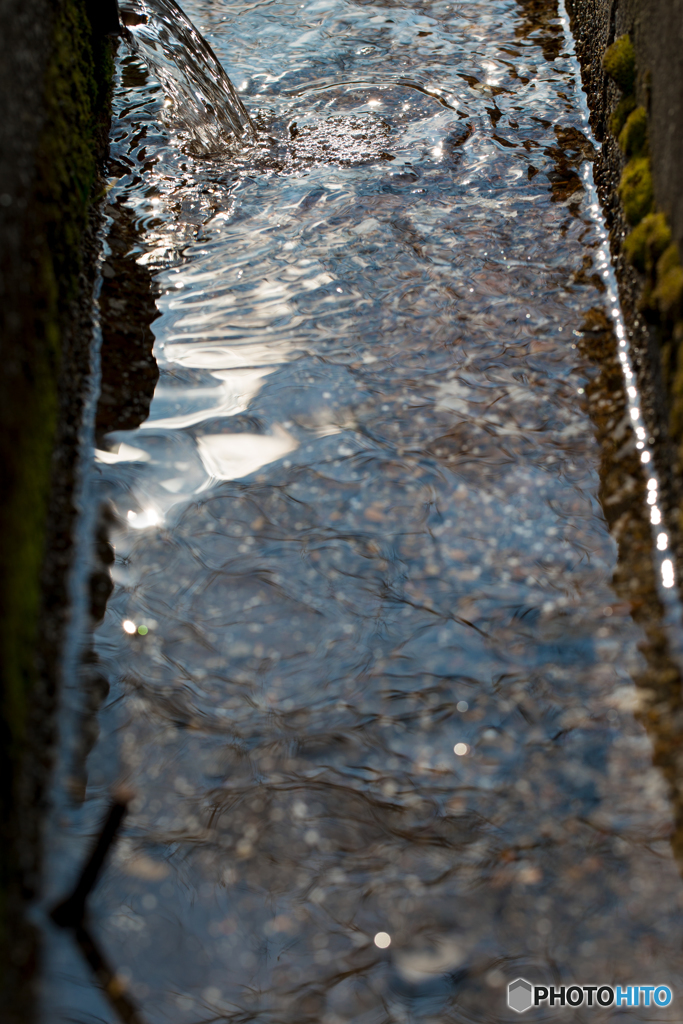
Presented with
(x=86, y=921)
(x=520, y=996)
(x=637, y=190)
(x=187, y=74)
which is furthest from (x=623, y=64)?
(x=86, y=921)

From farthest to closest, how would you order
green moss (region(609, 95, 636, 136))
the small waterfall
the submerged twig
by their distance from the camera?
the small waterfall
green moss (region(609, 95, 636, 136))
the submerged twig

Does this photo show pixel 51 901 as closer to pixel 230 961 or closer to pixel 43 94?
pixel 230 961

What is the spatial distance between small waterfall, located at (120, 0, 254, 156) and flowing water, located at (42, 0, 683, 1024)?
405 millimetres

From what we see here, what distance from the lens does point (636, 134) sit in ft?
11.8

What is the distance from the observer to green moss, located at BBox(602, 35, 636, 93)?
383cm

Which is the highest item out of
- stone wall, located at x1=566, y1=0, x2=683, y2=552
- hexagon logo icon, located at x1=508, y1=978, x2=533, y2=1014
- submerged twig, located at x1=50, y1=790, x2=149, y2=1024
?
stone wall, located at x1=566, y1=0, x2=683, y2=552

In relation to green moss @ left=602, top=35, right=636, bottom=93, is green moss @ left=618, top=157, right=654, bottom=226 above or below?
below

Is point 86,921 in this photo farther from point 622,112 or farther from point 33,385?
point 622,112

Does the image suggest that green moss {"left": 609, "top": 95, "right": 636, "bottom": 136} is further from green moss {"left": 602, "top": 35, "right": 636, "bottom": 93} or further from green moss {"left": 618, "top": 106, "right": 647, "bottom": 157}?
green moss {"left": 618, "top": 106, "right": 647, "bottom": 157}

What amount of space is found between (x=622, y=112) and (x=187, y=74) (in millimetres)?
2690

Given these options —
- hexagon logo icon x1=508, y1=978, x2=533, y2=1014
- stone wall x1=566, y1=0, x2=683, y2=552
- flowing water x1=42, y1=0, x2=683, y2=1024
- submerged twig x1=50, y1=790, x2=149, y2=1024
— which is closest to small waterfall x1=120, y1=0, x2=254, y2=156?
flowing water x1=42, y1=0, x2=683, y2=1024

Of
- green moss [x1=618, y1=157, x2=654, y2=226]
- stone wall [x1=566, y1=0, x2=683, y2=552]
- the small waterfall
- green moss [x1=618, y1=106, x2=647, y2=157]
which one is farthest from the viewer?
the small waterfall

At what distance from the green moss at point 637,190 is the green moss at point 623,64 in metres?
0.54

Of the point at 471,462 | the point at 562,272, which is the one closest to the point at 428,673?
the point at 471,462
